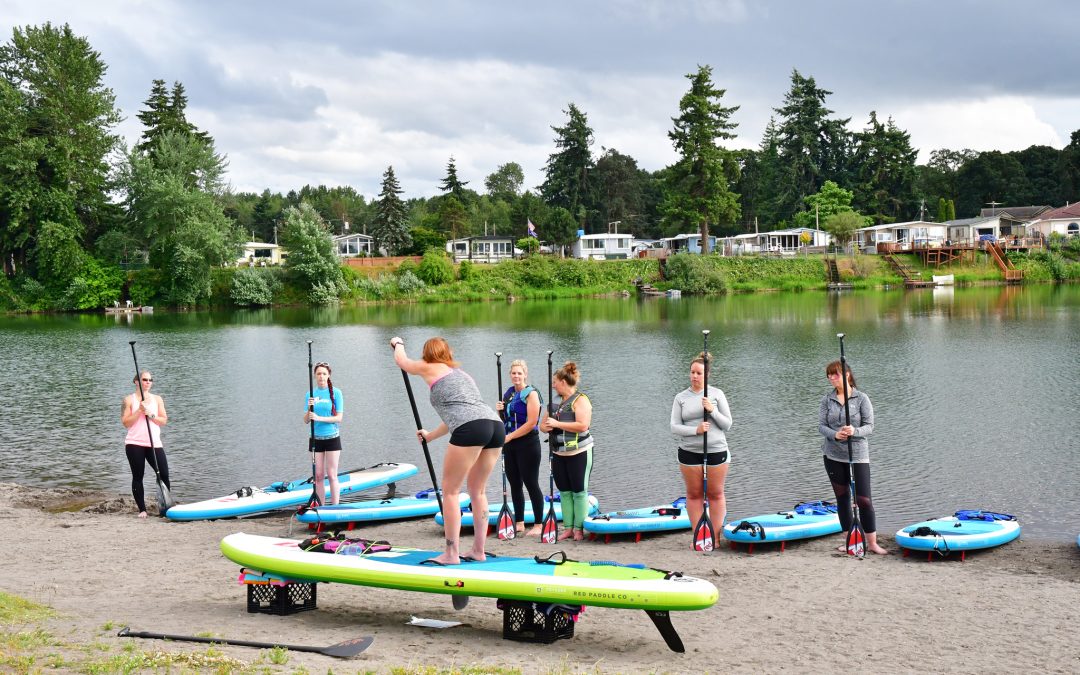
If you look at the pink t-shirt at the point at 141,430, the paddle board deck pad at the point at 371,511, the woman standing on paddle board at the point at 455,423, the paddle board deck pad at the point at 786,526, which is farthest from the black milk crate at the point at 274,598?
the pink t-shirt at the point at 141,430

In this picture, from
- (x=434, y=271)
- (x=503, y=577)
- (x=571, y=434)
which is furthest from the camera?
(x=434, y=271)

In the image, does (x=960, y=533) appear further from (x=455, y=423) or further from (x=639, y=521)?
(x=455, y=423)

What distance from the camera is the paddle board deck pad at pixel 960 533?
33.9ft

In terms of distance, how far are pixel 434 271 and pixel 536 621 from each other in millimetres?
71326

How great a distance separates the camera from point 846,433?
32.1 feet

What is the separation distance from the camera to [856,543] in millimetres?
10453

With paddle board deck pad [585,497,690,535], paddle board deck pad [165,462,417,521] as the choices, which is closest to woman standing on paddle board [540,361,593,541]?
paddle board deck pad [585,497,690,535]

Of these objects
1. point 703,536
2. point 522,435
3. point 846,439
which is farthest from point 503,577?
point 846,439

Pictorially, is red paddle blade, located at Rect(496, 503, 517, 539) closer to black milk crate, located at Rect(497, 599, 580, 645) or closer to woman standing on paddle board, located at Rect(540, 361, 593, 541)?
woman standing on paddle board, located at Rect(540, 361, 593, 541)

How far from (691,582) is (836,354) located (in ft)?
90.8

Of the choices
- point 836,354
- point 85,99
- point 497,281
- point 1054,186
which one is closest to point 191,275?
point 85,99

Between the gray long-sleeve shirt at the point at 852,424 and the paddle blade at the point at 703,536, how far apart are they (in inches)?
62.0

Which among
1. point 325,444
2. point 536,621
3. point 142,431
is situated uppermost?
point 142,431

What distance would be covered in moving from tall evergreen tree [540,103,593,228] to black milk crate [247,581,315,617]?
101186 millimetres
